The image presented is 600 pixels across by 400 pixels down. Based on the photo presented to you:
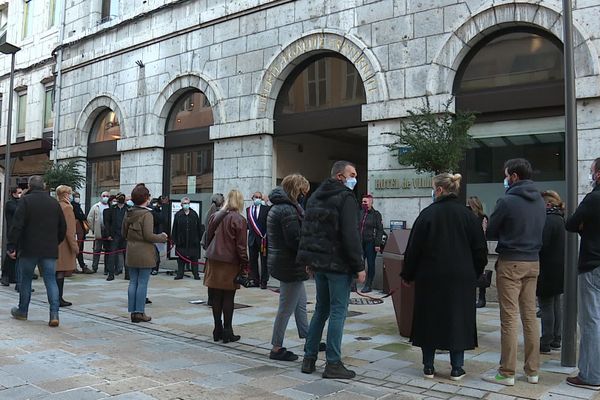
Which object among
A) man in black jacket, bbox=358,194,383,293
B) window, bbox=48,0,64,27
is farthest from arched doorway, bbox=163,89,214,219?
window, bbox=48,0,64,27

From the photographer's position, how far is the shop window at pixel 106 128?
17656 mm

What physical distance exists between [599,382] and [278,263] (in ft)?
10.2

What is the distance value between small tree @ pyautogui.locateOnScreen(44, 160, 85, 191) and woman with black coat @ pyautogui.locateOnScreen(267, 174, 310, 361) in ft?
41.8

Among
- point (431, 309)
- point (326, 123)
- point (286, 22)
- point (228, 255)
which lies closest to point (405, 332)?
point (431, 309)

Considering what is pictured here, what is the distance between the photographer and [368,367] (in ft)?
17.9

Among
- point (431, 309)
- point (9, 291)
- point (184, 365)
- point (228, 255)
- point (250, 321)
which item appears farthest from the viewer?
point (9, 291)

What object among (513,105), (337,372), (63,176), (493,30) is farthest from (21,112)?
(337,372)

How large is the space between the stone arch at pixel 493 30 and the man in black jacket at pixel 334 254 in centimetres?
618

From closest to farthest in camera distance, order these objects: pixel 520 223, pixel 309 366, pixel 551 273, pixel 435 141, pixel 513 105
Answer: pixel 520 223
pixel 309 366
pixel 551 273
pixel 435 141
pixel 513 105

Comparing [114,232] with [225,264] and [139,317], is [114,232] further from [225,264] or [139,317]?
[225,264]

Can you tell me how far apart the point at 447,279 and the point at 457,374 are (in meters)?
0.88

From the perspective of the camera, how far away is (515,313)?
5035mm

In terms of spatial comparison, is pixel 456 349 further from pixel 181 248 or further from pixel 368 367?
pixel 181 248

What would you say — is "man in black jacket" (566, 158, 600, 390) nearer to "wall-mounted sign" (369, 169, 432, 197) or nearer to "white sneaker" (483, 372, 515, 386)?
"white sneaker" (483, 372, 515, 386)
